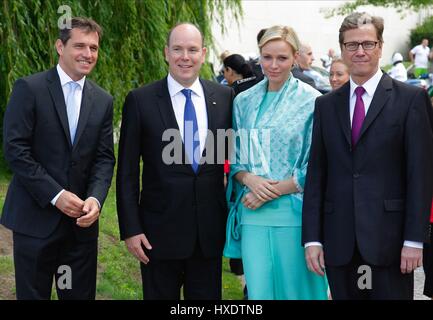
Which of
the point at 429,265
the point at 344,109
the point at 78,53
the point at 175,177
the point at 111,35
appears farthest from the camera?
the point at 111,35

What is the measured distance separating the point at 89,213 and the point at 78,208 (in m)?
0.07

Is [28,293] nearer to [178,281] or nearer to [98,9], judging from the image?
[178,281]

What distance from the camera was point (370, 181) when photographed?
3654mm

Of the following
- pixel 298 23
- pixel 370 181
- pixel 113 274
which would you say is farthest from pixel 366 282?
pixel 298 23

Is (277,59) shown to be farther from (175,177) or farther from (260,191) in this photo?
(175,177)

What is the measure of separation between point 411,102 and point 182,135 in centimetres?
130

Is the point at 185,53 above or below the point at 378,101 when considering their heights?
above

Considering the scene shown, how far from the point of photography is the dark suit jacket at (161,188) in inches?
163

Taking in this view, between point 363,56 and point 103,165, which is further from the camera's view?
point 103,165

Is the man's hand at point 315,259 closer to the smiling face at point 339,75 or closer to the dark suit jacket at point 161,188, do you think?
the dark suit jacket at point 161,188

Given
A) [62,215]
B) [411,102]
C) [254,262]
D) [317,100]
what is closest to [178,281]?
[254,262]

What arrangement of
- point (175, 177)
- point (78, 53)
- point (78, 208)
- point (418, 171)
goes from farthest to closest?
point (175, 177)
point (78, 53)
point (78, 208)
point (418, 171)

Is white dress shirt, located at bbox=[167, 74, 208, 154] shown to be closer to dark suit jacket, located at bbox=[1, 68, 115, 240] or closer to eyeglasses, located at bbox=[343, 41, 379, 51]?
dark suit jacket, located at bbox=[1, 68, 115, 240]

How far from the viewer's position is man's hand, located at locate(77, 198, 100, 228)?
12.8 ft
